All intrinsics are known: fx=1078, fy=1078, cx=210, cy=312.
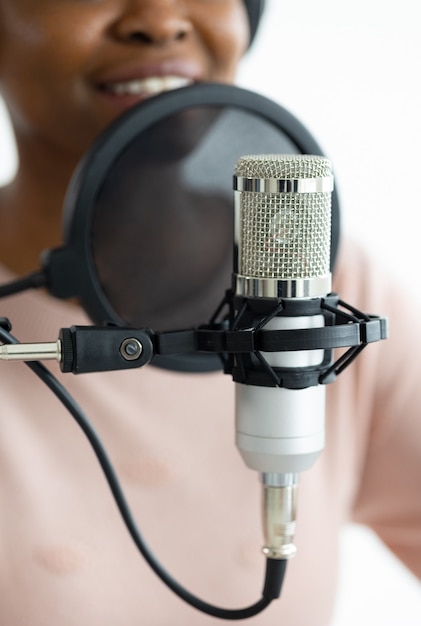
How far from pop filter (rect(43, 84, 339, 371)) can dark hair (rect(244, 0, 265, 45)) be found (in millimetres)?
248

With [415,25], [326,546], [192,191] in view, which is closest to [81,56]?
[192,191]

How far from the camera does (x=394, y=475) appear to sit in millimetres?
1180

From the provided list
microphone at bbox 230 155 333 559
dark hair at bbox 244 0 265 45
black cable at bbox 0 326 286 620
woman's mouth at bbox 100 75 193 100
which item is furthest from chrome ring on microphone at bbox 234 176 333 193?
dark hair at bbox 244 0 265 45

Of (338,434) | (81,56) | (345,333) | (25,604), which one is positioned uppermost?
(81,56)

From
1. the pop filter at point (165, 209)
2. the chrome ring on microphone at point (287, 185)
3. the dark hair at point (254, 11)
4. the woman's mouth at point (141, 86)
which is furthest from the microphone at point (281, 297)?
the dark hair at point (254, 11)

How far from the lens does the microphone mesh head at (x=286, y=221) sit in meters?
0.55

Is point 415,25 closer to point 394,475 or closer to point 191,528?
point 394,475

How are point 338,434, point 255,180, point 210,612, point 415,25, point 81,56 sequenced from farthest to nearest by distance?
point 415,25 → point 338,434 → point 81,56 → point 210,612 → point 255,180

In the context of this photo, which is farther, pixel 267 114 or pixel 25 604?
pixel 25 604

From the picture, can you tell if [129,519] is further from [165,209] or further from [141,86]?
[141,86]

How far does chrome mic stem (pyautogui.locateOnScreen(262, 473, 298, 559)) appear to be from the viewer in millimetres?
614

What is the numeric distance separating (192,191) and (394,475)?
0.46 metres

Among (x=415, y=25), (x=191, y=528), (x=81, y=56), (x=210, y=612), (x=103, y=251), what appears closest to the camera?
(x=210, y=612)

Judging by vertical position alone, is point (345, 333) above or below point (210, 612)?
above
